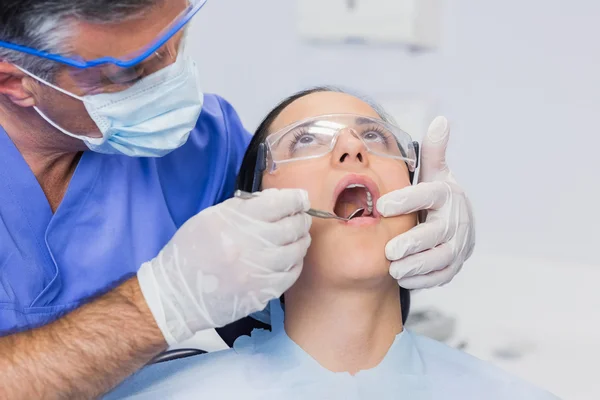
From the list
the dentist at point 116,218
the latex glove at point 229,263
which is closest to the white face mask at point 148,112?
the dentist at point 116,218

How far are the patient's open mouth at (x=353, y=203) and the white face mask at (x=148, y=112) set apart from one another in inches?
13.4

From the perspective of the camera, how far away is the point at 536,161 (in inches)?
93.7

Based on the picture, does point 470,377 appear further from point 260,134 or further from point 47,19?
point 47,19

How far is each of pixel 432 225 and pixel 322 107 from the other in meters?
0.32

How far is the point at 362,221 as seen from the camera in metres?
1.39

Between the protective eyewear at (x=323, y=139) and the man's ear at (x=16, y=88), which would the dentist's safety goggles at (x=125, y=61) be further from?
the protective eyewear at (x=323, y=139)

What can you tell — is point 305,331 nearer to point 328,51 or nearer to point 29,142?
point 29,142

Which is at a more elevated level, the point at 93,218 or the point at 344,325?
the point at 93,218

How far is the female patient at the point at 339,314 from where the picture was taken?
139cm

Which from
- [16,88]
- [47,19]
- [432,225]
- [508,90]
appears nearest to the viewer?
[47,19]

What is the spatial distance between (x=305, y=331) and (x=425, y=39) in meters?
1.24

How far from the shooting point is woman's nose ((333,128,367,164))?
1411mm

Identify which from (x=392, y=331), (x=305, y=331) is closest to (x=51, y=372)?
(x=305, y=331)

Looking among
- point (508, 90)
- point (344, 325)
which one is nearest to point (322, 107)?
point (344, 325)
